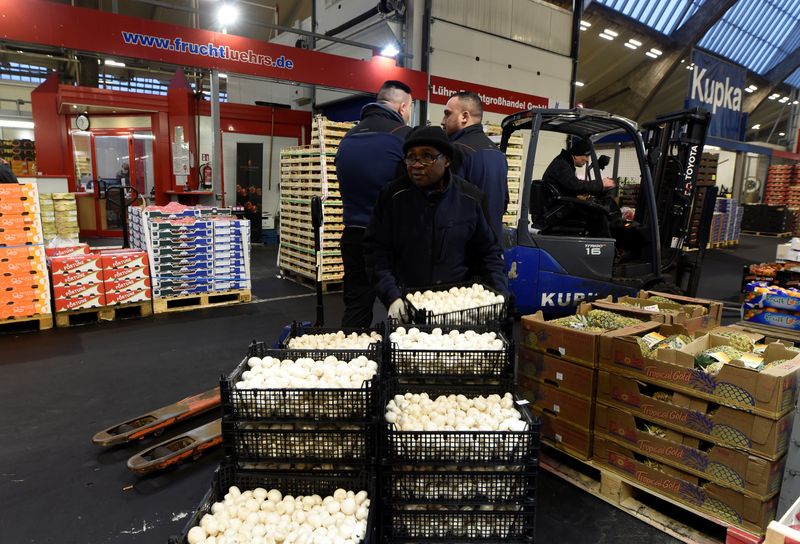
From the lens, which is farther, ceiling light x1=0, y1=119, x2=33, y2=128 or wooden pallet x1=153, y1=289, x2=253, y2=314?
ceiling light x1=0, y1=119, x2=33, y2=128

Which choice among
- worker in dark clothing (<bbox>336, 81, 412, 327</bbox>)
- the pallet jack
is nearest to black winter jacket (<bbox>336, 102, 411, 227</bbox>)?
worker in dark clothing (<bbox>336, 81, 412, 327</bbox>)

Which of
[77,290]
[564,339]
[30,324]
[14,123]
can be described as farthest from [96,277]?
[14,123]

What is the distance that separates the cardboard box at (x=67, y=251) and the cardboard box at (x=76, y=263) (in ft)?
0.48

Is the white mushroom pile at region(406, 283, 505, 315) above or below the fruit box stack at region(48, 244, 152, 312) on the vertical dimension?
above

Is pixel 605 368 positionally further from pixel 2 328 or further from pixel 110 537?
pixel 2 328

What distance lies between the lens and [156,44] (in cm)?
791

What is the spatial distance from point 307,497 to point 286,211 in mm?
8095

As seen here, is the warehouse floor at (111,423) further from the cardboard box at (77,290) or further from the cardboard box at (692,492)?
the cardboard box at (77,290)

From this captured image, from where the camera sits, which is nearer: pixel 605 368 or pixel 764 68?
pixel 605 368

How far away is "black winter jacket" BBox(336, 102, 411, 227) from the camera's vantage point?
11.9 feet

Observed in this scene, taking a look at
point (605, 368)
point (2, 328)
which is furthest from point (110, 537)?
point (2, 328)

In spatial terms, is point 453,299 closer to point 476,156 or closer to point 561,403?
point 561,403

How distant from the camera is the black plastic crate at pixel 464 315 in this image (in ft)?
8.64

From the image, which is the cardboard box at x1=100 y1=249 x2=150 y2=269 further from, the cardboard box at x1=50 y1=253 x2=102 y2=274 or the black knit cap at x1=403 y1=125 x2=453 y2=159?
the black knit cap at x1=403 y1=125 x2=453 y2=159
